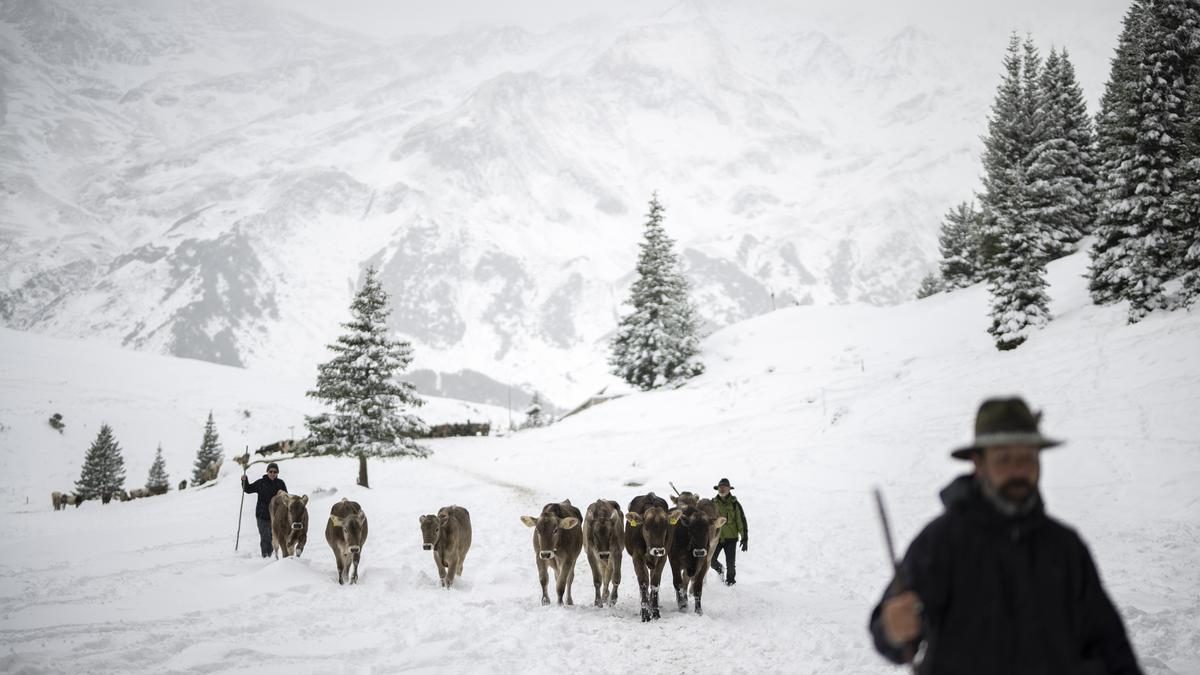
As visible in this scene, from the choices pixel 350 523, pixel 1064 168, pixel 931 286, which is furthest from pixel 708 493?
pixel 931 286

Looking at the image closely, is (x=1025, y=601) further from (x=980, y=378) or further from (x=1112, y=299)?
(x=1112, y=299)

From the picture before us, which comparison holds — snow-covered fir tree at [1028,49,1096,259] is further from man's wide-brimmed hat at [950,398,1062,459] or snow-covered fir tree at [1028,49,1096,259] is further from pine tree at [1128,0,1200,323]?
man's wide-brimmed hat at [950,398,1062,459]

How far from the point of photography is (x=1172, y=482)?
1384 cm

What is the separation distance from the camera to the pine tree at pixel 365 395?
26.4m

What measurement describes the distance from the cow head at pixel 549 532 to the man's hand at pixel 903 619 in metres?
8.02

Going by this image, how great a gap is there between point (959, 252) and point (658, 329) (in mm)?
25425

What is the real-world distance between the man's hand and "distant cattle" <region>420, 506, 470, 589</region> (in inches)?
390

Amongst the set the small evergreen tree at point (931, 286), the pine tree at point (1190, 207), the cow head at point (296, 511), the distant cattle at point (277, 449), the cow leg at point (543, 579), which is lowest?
the cow leg at point (543, 579)

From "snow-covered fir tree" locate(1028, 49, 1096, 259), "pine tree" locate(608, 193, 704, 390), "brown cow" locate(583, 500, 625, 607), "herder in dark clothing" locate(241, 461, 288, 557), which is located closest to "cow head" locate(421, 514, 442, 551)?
"brown cow" locate(583, 500, 625, 607)

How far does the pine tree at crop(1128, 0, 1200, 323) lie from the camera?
20984 millimetres

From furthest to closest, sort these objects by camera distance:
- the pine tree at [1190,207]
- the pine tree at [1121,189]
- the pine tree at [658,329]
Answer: the pine tree at [658,329] < the pine tree at [1121,189] < the pine tree at [1190,207]

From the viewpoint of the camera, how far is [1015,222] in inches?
1033

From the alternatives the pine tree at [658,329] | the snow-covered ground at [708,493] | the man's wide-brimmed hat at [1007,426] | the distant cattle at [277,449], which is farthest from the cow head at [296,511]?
the distant cattle at [277,449]

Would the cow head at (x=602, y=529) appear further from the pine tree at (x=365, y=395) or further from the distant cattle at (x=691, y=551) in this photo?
the pine tree at (x=365, y=395)
